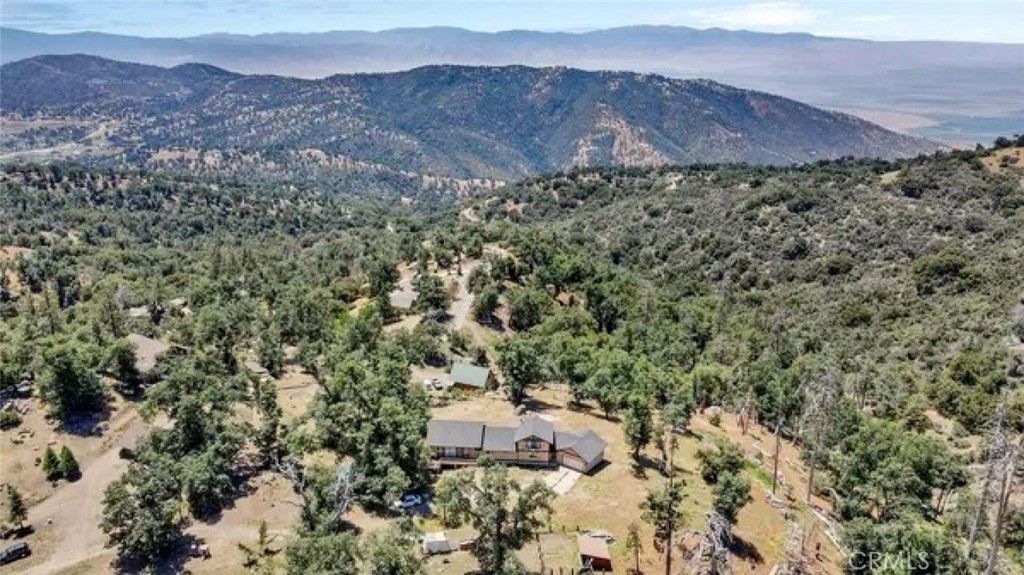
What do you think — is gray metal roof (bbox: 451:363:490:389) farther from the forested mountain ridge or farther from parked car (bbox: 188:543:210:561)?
the forested mountain ridge

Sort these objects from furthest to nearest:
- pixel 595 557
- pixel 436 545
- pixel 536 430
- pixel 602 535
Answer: pixel 536 430 → pixel 602 535 → pixel 436 545 → pixel 595 557

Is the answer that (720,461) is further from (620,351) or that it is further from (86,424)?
(86,424)

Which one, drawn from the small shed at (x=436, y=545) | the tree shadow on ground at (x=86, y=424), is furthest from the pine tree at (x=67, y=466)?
the small shed at (x=436, y=545)

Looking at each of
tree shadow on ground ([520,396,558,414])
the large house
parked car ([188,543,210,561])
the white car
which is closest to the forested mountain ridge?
tree shadow on ground ([520,396,558,414])

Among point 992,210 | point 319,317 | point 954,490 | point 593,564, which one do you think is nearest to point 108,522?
point 593,564

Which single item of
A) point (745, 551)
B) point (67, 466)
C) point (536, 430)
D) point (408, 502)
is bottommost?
point (745, 551)

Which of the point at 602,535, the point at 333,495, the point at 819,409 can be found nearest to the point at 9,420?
the point at 333,495
